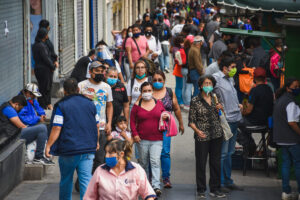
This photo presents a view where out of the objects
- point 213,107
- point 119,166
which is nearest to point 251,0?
point 213,107

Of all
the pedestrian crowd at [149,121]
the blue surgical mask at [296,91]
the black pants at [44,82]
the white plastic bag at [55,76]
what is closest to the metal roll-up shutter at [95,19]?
the white plastic bag at [55,76]

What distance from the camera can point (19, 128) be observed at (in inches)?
387

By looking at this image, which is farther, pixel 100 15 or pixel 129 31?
pixel 100 15

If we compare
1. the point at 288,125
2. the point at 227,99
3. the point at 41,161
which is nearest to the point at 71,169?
the point at 41,161

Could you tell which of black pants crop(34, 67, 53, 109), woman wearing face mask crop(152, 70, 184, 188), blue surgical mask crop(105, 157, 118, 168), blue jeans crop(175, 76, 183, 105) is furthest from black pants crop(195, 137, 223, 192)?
blue jeans crop(175, 76, 183, 105)

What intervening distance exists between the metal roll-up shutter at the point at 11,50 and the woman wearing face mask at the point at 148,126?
321cm

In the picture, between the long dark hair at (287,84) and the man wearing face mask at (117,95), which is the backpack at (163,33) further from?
the long dark hair at (287,84)

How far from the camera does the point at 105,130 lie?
913 cm

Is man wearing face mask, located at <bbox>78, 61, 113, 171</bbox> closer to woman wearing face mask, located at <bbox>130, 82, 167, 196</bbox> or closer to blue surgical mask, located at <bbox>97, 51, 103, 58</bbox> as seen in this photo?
woman wearing face mask, located at <bbox>130, 82, 167, 196</bbox>

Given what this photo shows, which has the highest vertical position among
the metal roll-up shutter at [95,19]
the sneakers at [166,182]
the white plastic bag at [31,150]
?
the metal roll-up shutter at [95,19]

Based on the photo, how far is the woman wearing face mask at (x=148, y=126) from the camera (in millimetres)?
8914

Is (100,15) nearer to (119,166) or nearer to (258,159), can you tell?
(258,159)

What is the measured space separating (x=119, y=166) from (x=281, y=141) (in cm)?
374

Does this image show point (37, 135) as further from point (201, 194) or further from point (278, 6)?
point (278, 6)
